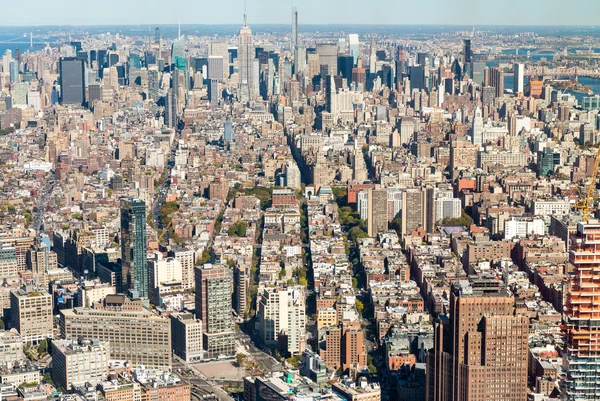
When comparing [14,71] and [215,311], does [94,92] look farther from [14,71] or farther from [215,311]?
[215,311]

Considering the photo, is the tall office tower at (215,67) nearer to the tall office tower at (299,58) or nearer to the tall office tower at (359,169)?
the tall office tower at (299,58)

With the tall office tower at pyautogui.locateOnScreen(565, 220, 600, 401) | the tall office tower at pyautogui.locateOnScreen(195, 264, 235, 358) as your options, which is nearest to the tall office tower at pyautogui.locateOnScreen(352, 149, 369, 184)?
the tall office tower at pyautogui.locateOnScreen(195, 264, 235, 358)

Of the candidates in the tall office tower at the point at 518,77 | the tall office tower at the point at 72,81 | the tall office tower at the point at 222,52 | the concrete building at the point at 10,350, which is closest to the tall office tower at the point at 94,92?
the tall office tower at the point at 72,81

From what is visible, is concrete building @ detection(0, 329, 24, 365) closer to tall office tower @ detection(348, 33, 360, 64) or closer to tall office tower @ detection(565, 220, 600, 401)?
tall office tower @ detection(565, 220, 600, 401)

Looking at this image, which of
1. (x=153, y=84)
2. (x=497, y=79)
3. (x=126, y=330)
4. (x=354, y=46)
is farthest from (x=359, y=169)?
(x=153, y=84)

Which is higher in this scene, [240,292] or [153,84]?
[153,84]

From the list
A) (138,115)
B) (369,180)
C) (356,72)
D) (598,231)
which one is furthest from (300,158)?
(598,231)

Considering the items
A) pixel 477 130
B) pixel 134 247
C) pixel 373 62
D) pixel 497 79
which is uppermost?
pixel 373 62
